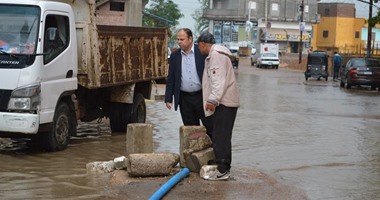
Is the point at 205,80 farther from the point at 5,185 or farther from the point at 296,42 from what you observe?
the point at 296,42

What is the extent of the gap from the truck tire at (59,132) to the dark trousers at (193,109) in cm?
230

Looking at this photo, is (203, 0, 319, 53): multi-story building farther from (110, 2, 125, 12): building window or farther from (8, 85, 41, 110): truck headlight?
(8, 85, 41, 110): truck headlight

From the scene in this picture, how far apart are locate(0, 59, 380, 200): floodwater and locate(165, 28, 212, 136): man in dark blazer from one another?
136 cm

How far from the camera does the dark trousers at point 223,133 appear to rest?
8539 mm

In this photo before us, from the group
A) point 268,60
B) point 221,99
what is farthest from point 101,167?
point 268,60

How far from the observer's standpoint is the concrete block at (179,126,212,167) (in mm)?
8992

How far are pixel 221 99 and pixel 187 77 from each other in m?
1.06

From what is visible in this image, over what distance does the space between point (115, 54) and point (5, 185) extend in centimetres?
477

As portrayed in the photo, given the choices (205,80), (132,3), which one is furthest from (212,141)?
(132,3)

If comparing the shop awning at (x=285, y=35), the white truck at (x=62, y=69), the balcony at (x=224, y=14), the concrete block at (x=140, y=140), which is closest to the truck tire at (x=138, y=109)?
the white truck at (x=62, y=69)

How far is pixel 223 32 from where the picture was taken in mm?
106750

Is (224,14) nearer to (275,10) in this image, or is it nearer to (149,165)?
(275,10)

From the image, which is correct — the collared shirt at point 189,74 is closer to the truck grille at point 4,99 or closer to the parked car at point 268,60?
the truck grille at point 4,99

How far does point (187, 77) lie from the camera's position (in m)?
9.43
